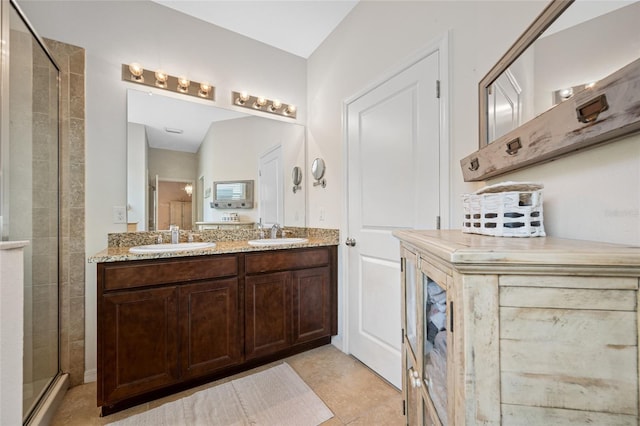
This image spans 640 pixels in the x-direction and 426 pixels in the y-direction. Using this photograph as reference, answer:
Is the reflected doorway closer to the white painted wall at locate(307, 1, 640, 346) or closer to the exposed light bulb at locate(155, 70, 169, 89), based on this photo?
the exposed light bulb at locate(155, 70, 169, 89)

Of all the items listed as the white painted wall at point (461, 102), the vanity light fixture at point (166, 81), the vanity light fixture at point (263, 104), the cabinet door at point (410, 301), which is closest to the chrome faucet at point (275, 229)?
the white painted wall at point (461, 102)

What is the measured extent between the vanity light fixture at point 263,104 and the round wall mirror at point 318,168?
57 centimetres

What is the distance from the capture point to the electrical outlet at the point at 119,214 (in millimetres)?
1895

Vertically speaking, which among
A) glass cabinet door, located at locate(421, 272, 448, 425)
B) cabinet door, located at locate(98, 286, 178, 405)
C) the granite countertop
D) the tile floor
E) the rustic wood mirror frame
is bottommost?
the tile floor

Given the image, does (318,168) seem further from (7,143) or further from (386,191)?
(7,143)

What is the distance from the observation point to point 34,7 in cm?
172

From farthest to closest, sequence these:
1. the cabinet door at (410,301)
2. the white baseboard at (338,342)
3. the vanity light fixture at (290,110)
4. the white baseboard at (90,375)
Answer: the vanity light fixture at (290,110) < the white baseboard at (338,342) < the white baseboard at (90,375) < the cabinet door at (410,301)

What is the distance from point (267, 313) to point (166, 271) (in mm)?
751

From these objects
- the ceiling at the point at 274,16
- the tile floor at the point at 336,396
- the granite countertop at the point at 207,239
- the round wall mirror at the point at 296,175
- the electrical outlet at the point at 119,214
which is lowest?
the tile floor at the point at 336,396

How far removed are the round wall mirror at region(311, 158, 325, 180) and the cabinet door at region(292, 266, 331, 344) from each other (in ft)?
2.78

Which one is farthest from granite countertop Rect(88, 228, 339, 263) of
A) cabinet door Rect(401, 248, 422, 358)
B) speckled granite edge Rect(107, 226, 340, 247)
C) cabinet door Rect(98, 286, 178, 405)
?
cabinet door Rect(401, 248, 422, 358)

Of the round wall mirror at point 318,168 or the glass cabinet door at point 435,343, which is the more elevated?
the round wall mirror at point 318,168

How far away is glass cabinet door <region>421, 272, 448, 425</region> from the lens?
2.32 feet

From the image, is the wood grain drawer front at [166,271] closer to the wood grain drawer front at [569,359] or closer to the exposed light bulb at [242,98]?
the exposed light bulb at [242,98]
